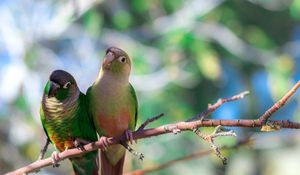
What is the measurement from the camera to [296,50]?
36.4ft

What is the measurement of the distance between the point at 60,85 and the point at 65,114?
0.16 meters

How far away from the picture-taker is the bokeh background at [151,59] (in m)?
8.23

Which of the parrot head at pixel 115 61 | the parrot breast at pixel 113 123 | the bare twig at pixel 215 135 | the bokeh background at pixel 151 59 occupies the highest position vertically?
the parrot head at pixel 115 61

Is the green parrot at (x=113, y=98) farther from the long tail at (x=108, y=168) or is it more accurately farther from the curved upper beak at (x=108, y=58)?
the long tail at (x=108, y=168)

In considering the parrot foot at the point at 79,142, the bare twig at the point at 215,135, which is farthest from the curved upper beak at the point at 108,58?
the bare twig at the point at 215,135

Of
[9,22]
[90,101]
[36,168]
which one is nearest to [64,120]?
[90,101]

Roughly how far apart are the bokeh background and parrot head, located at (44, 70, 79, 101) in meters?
4.55

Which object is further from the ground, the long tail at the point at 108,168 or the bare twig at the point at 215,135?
the bare twig at the point at 215,135

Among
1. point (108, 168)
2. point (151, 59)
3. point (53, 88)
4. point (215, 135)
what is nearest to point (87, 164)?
point (108, 168)

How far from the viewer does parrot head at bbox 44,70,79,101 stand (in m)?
2.37

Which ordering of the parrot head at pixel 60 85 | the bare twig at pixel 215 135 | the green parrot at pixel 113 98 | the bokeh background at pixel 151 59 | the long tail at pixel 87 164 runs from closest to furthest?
the bare twig at pixel 215 135 < the parrot head at pixel 60 85 < the green parrot at pixel 113 98 < the long tail at pixel 87 164 < the bokeh background at pixel 151 59

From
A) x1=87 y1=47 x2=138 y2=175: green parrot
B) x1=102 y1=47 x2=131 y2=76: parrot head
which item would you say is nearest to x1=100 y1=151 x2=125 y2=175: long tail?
x1=87 y1=47 x2=138 y2=175: green parrot

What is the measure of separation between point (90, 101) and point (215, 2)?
7067mm

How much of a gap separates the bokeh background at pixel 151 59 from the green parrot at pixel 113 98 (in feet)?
14.3
